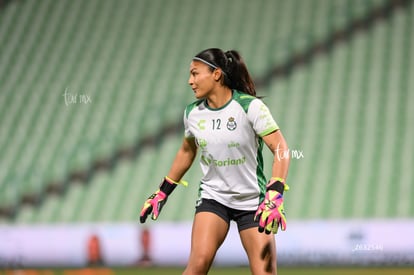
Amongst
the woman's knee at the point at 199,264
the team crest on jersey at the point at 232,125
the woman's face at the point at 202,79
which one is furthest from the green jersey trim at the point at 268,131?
the woman's knee at the point at 199,264

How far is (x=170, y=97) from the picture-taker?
1391 centimetres

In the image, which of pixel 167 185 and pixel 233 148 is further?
pixel 167 185

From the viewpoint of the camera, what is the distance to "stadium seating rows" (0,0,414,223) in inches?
488

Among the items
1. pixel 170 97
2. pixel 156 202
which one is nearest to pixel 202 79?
pixel 156 202

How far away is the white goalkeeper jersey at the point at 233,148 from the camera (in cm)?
594

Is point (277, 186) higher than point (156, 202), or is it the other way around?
point (277, 186)

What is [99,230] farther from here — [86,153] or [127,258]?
[86,153]

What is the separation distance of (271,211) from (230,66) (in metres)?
1.09

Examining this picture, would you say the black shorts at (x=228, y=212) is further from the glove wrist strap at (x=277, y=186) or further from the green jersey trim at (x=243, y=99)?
the green jersey trim at (x=243, y=99)

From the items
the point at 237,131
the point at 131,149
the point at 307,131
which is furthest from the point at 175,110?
the point at 237,131

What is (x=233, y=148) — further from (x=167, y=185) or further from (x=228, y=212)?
(x=167, y=185)

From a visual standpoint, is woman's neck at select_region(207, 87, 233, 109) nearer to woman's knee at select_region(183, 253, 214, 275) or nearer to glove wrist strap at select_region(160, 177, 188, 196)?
glove wrist strap at select_region(160, 177, 188, 196)

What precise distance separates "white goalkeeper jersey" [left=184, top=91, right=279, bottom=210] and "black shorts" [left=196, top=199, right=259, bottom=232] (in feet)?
0.11

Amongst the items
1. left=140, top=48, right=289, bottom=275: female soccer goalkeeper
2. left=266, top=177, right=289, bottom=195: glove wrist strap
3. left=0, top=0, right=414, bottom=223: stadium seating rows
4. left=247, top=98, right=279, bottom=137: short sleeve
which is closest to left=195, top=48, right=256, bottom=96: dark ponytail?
left=140, top=48, right=289, bottom=275: female soccer goalkeeper
